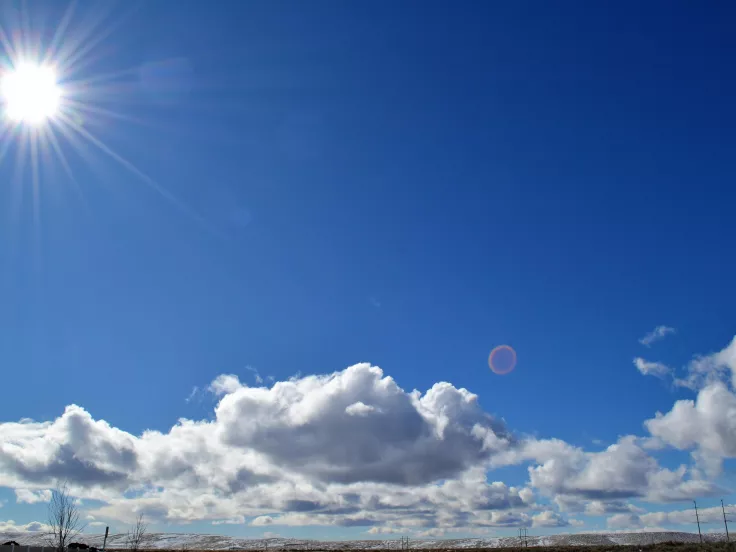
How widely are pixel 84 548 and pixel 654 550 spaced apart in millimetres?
106019

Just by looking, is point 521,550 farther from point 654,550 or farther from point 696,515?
point 696,515

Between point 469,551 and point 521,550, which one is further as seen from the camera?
point 469,551

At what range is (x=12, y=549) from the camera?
82.8 meters

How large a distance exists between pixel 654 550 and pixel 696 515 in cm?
Answer: 7278

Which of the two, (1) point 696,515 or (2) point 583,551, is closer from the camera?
(2) point 583,551

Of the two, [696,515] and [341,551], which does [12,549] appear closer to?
[341,551]

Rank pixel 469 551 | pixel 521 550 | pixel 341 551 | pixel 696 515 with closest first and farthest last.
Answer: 1. pixel 521 550
2. pixel 469 551
3. pixel 341 551
4. pixel 696 515

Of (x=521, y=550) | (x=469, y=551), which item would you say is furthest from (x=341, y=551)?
(x=521, y=550)

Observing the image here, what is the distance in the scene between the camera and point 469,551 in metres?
128

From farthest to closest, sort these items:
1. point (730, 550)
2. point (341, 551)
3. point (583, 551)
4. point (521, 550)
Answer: point (341, 551) → point (521, 550) → point (583, 551) → point (730, 550)

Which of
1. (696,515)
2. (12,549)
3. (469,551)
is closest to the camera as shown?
(12,549)

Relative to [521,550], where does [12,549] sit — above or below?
above

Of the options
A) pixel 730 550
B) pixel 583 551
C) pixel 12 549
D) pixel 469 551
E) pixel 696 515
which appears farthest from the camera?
pixel 696 515

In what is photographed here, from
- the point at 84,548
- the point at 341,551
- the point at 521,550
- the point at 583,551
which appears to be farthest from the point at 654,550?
the point at 84,548
